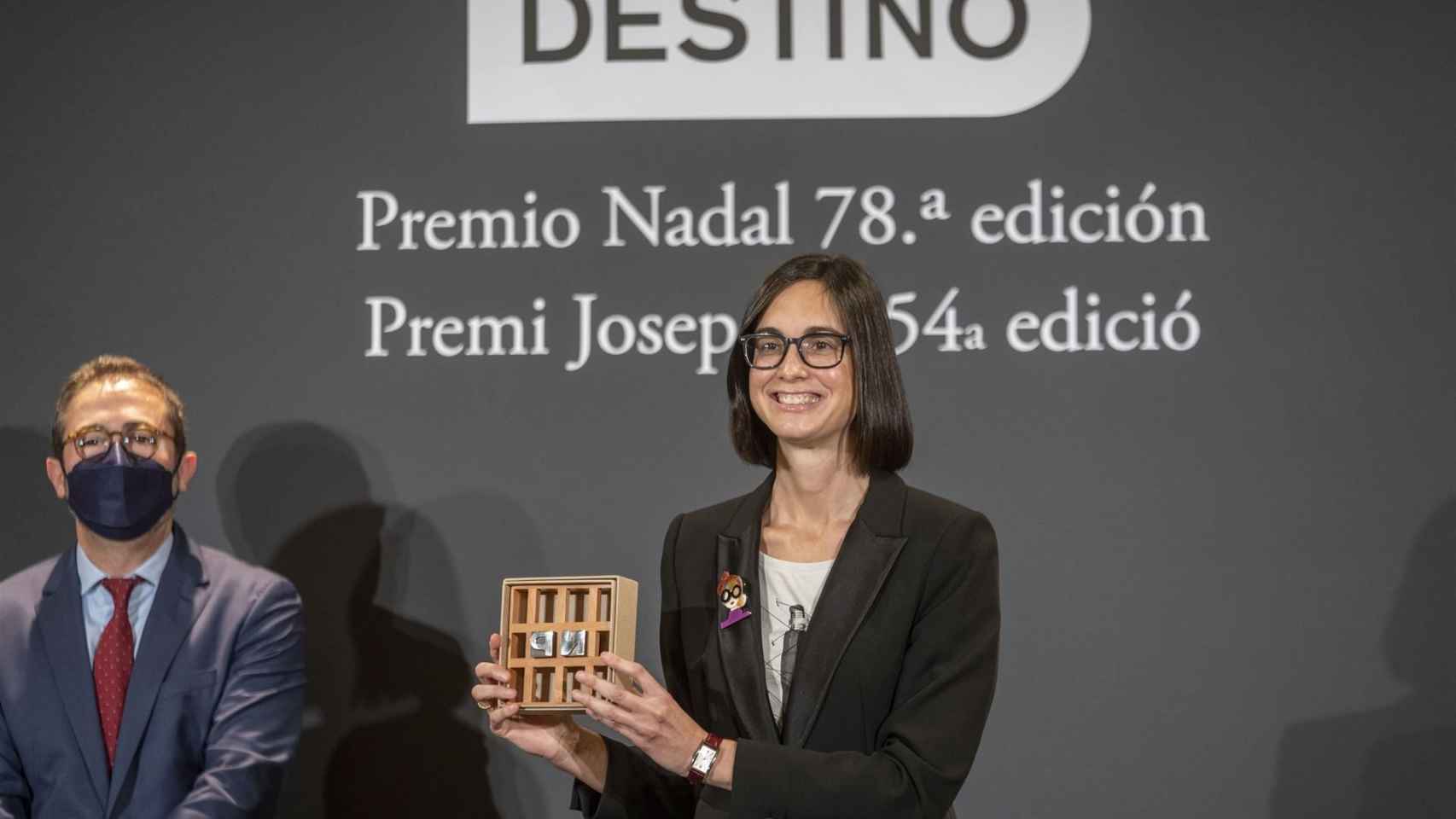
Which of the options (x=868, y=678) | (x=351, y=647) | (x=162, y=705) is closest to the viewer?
(x=868, y=678)

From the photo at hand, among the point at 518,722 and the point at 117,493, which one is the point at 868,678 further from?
the point at 117,493

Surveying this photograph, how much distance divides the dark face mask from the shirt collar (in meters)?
0.10

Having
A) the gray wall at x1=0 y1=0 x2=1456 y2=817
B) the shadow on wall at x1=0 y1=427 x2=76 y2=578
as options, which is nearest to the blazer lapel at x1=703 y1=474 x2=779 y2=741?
the gray wall at x1=0 y1=0 x2=1456 y2=817

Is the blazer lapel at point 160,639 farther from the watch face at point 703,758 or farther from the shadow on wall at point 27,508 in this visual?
the watch face at point 703,758

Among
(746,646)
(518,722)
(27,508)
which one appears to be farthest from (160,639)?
(746,646)

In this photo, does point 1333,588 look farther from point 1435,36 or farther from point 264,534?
point 264,534

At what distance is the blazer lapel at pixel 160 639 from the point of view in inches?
128

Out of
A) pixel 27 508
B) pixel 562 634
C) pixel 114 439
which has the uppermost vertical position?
pixel 114 439

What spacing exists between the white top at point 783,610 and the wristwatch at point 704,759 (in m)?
0.17

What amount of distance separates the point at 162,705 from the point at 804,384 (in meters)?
1.75

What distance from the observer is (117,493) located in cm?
332

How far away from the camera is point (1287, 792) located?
387cm

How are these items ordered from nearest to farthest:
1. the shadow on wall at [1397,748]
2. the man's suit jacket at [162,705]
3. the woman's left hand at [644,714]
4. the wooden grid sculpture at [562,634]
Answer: the woman's left hand at [644,714], the wooden grid sculpture at [562,634], the man's suit jacket at [162,705], the shadow on wall at [1397,748]

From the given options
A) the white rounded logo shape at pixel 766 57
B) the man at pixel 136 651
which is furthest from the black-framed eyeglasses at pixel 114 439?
the white rounded logo shape at pixel 766 57
